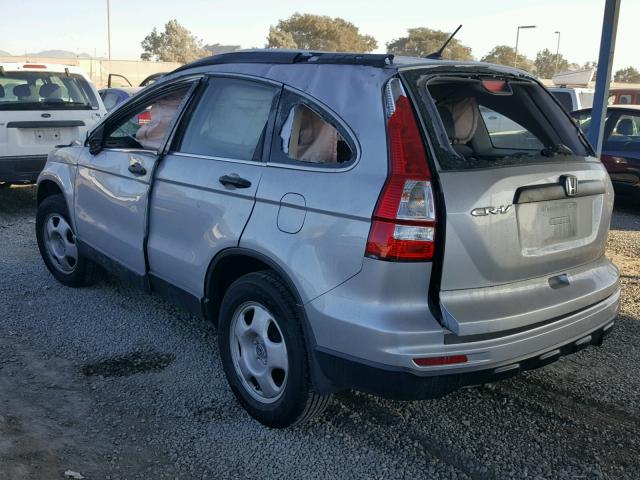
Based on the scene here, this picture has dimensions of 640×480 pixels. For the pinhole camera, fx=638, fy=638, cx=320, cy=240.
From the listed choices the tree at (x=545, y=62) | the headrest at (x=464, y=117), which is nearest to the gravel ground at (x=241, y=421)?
the headrest at (x=464, y=117)

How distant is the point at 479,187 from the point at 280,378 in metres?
1.35

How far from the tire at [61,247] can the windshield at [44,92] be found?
3092 millimetres

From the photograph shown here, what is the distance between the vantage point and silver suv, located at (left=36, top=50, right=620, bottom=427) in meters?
2.58

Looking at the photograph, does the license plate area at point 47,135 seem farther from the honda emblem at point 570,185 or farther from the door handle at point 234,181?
the honda emblem at point 570,185

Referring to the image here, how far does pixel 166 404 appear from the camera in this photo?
3.47 meters

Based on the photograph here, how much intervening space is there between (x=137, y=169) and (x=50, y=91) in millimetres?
4994

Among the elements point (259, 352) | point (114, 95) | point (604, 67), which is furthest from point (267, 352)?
point (114, 95)

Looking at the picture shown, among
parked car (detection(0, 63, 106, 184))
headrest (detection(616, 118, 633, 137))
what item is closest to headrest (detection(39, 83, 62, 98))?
parked car (detection(0, 63, 106, 184))

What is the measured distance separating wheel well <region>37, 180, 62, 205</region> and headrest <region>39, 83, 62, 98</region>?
3138 millimetres

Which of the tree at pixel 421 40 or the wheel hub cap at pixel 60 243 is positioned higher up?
the tree at pixel 421 40

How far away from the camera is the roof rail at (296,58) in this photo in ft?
9.47

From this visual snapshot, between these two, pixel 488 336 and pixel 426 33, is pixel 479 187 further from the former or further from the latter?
pixel 426 33

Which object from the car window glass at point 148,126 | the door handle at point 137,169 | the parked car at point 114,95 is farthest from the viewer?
the parked car at point 114,95

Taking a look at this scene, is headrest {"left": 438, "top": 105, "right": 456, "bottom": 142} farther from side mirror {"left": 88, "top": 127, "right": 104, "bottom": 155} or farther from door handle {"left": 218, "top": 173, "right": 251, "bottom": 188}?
side mirror {"left": 88, "top": 127, "right": 104, "bottom": 155}
